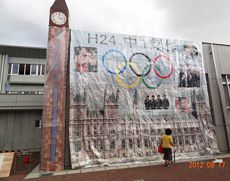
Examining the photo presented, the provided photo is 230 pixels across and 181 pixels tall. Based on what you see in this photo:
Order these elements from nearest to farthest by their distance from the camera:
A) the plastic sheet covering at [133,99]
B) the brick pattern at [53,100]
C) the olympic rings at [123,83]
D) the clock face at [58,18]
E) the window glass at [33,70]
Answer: the brick pattern at [53,100]
the plastic sheet covering at [133,99]
the clock face at [58,18]
the olympic rings at [123,83]
the window glass at [33,70]

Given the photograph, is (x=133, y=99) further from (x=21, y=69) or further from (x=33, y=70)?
(x=21, y=69)

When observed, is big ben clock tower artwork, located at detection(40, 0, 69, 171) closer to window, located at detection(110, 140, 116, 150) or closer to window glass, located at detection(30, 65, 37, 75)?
window, located at detection(110, 140, 116, 150)

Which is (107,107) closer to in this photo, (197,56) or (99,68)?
(99,68)

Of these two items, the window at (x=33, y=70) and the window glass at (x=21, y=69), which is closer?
the window glass at (x=21, y=69)

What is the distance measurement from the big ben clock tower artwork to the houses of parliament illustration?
1.63 ft

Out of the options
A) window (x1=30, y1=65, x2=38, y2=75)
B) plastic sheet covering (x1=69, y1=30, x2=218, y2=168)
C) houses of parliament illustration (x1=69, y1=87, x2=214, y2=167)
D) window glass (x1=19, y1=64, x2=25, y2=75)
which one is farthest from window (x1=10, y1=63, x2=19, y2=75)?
houses of parliament illustration (x1=69, y1=87, x2=214, y2=167)

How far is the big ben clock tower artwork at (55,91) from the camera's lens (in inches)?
257

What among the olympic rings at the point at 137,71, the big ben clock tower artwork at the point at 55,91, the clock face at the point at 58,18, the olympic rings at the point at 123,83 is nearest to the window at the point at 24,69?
the clock face at the point at 58,18

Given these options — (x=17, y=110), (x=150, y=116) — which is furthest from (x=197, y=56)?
(x=17, y=110)

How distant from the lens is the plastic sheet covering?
7121mm

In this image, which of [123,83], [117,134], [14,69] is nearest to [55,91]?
[123,83]

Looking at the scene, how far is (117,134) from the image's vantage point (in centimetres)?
731

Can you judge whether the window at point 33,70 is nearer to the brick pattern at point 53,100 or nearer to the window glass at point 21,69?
the window glass at point 21,69

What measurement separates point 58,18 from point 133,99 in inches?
207
